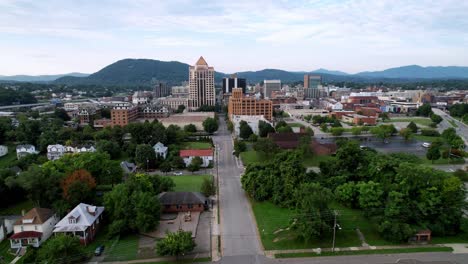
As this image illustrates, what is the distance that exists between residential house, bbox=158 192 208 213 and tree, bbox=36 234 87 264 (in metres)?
8.04

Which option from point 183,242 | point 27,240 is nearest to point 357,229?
point 183,242

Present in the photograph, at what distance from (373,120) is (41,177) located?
68755mm

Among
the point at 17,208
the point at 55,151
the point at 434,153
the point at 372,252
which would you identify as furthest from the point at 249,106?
the point at 372,252

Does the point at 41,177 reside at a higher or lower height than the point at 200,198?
higher

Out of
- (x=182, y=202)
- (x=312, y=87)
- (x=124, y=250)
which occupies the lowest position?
(x=124, y=250)

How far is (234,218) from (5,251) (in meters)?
15.6

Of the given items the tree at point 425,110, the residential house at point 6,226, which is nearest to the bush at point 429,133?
the tree at point 425,110

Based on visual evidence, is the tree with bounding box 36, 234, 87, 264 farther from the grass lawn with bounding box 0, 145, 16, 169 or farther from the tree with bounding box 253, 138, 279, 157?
the grass lawn with bounding box 0, 145, 16, 169

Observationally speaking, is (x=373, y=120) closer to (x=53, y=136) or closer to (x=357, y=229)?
(x=357, y=229)

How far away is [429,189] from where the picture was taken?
20797 millimetres

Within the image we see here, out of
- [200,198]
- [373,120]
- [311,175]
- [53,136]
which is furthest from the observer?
[373,120]

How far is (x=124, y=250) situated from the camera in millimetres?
19344

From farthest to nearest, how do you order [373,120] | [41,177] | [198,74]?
1. [198,74]
2. [373,120]
3. [41,177]

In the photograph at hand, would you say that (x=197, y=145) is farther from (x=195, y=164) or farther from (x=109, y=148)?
(x=195, y=164)
